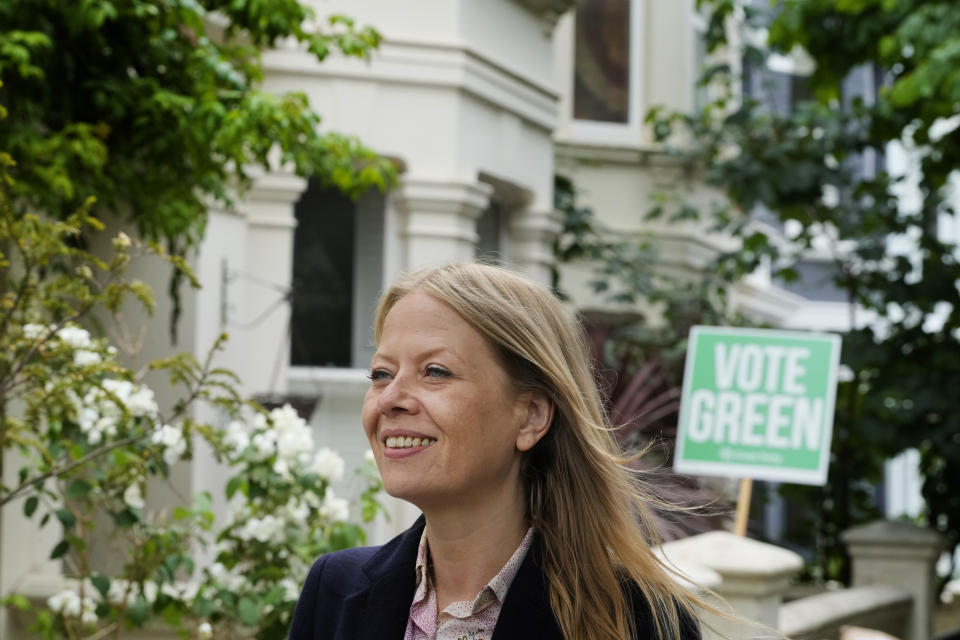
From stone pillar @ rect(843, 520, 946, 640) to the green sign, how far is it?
3.93 m

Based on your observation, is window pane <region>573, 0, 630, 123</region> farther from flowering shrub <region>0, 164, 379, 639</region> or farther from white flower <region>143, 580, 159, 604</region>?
A: white flower <region>143, 580, 159, 604</region>

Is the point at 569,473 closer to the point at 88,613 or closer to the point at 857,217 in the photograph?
the point at 88,613

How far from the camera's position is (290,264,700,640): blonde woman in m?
2.39

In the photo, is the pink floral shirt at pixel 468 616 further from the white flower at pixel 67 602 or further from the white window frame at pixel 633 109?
the white window frame at pixel 633 109

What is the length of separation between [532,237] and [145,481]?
19.6 ft

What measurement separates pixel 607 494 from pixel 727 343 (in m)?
5.18

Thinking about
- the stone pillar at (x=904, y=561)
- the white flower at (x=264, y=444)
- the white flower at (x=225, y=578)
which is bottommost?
the stone pillar at (x=904, y=561)

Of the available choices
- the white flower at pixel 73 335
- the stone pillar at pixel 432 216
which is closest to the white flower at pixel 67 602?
the white flower at pixel 73 335

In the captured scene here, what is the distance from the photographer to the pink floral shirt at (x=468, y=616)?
2443 millimetres

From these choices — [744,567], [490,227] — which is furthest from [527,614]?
[490,227]

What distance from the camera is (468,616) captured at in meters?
2.44

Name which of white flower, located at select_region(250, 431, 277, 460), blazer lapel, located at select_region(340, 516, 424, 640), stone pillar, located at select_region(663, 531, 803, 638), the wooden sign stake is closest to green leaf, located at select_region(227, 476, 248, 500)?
white flower, located at select_region(250, 431, 277, 460)

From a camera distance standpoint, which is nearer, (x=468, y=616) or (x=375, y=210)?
(x=468, y=616)

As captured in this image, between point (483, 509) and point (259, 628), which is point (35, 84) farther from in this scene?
point (483, 509)
